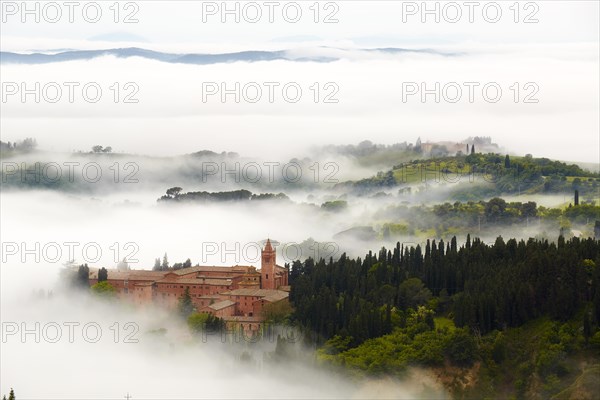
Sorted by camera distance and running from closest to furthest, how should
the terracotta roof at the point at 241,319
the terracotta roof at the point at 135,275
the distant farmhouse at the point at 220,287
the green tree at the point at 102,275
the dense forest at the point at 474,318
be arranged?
the dense forest at the point at 474,318, the terracotta roof at the point at 241,319, the distant farmhouse at the point at 220,287, the terracotta roof at the point at 135,275, the green tree at the point at 102,275

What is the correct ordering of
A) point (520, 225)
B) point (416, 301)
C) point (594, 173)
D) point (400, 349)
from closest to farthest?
point (400, 349) < point (416, 301) < point (520, 225) < point (594, 173)

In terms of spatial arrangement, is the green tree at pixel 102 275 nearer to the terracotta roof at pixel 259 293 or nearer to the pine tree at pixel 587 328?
the terracotta roof at pixel 259 293

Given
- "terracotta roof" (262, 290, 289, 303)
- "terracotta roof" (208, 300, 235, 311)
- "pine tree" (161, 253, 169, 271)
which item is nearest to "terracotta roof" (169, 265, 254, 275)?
"terracotta roof" (208, 300, 235, 311)

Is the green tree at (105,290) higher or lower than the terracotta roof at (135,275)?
lower

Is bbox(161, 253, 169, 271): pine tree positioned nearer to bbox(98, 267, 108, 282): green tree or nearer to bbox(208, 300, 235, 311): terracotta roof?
bbox(98, 267, 108, 282): green tree

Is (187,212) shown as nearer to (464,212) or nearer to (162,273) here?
(464,212)

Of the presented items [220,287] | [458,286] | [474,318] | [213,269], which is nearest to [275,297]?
[220,287]

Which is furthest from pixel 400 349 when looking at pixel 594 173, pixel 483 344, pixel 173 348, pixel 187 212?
pixel 594 173

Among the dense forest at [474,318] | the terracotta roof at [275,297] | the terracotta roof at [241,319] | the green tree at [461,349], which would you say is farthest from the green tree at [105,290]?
the green tree at [461,349]
